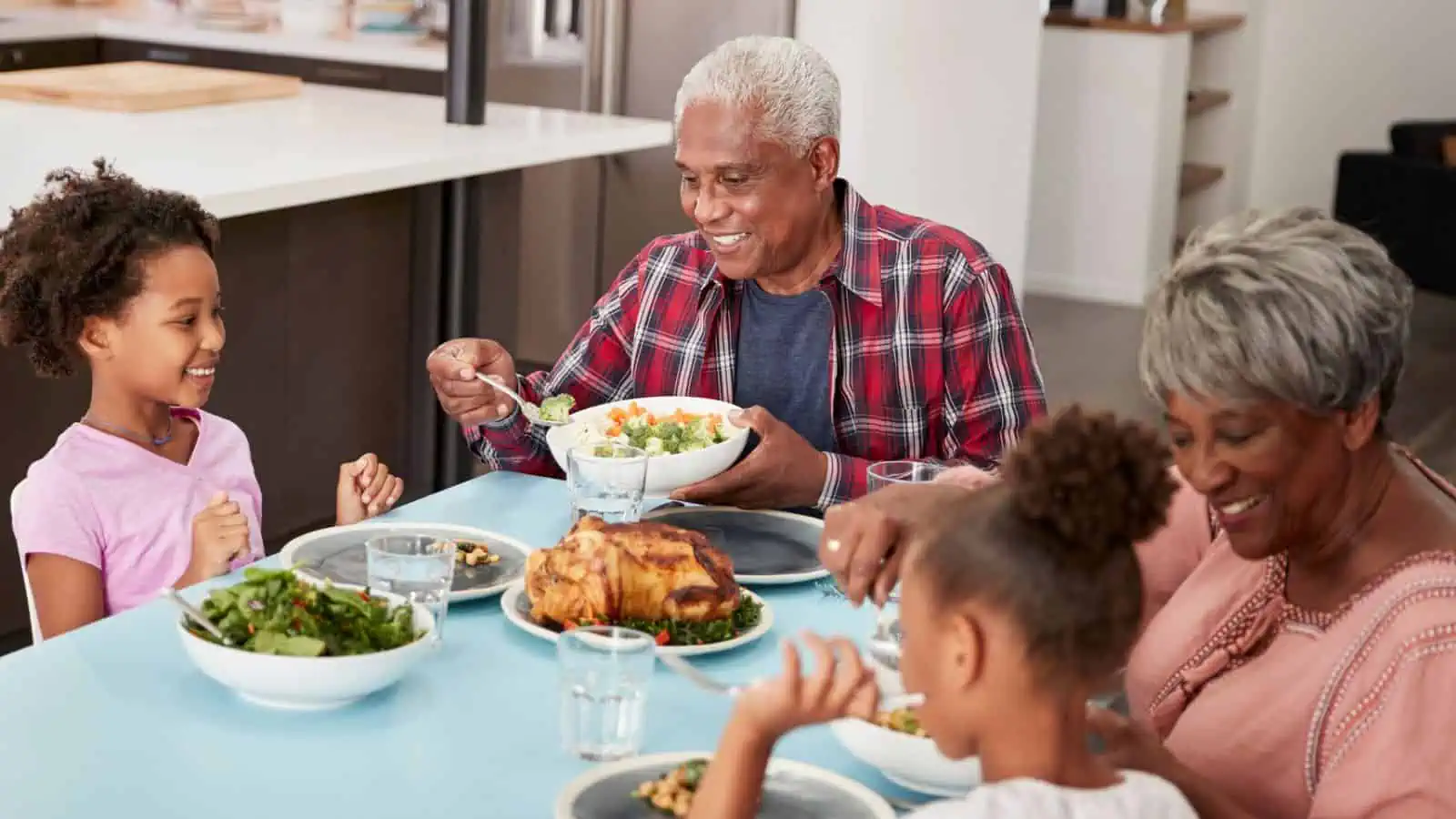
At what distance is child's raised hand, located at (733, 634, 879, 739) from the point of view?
1.30m

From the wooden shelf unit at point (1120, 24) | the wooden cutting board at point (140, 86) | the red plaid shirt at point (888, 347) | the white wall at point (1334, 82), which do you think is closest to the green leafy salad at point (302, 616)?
the red plaid shirt at point (888, 347)

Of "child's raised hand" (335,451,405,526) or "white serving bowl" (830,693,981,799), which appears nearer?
"white serving bowl" (830,693,981,799)

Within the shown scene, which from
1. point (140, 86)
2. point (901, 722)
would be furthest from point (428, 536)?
point (140, 86)

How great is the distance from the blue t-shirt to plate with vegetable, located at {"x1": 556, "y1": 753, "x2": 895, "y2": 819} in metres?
1.09

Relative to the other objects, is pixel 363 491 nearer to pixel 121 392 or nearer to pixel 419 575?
pixel 121 392

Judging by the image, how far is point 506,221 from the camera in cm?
426

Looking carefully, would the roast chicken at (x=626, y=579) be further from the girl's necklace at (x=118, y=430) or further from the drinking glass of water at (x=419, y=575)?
the girl's necklace at (x=118, y=430)

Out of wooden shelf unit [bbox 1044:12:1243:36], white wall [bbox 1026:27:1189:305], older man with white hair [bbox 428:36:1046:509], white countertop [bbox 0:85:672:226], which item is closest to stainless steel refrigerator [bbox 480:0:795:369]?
white countertop [bbox 0:85:672:226]

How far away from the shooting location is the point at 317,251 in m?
3.86

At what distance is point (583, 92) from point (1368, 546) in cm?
445

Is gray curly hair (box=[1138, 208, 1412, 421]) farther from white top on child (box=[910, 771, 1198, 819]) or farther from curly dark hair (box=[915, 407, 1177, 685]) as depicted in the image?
white top on child (box=[910, 771, 1198, 819])

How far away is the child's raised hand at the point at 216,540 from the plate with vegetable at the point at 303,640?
35cm

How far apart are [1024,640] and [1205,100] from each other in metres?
7.51

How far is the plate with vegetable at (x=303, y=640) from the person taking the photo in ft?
5.07
